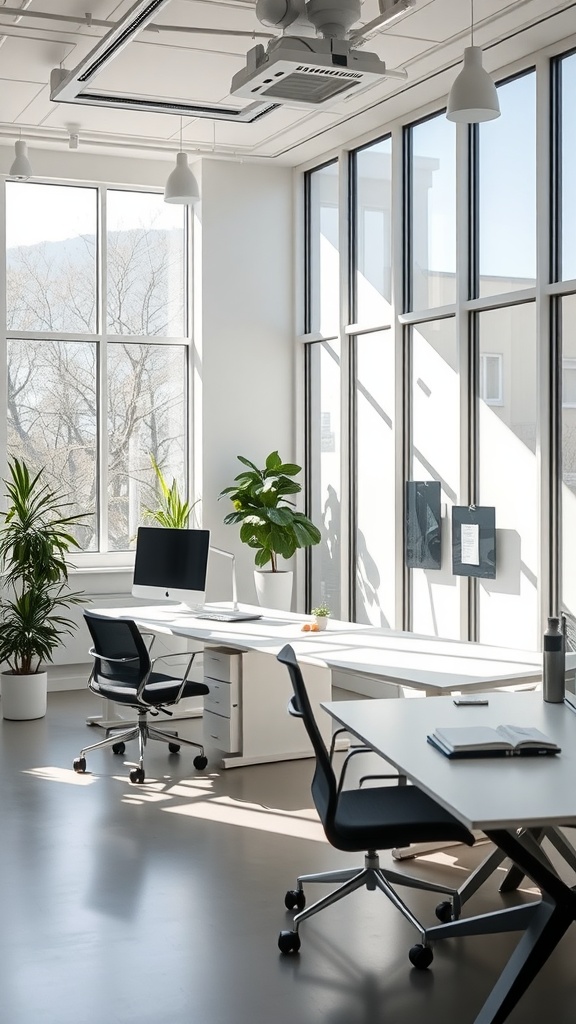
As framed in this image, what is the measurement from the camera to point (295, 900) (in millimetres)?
4008

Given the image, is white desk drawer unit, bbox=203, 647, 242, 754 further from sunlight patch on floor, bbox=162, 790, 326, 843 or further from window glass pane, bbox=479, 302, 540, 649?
window glass pane, bbox=479, 302, 540, 649

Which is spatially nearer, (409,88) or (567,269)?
(567,269)

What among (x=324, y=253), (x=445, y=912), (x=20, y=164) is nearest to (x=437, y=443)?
(x=324, y=253)

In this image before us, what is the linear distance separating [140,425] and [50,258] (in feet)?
4.80

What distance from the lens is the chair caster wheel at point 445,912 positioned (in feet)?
12.8

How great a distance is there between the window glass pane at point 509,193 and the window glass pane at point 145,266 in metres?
2.97

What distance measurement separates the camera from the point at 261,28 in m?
6.08

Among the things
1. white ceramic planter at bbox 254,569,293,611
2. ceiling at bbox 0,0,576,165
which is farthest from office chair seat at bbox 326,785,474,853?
white ceramic planter at bbox 254,569,293,611

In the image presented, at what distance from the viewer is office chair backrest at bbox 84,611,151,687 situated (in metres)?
5.84

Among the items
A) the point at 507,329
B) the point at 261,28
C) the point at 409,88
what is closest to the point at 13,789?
the point at 507,329

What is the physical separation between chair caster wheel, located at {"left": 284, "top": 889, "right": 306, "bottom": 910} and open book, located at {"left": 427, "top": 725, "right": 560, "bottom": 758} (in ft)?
3.53

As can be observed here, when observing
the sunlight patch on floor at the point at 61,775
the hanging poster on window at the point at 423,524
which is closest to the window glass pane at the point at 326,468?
the hanging poster on window at the point at 423,524

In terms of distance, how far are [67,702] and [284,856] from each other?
3.69 meters

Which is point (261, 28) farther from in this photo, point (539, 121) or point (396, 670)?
point (396, 670)
